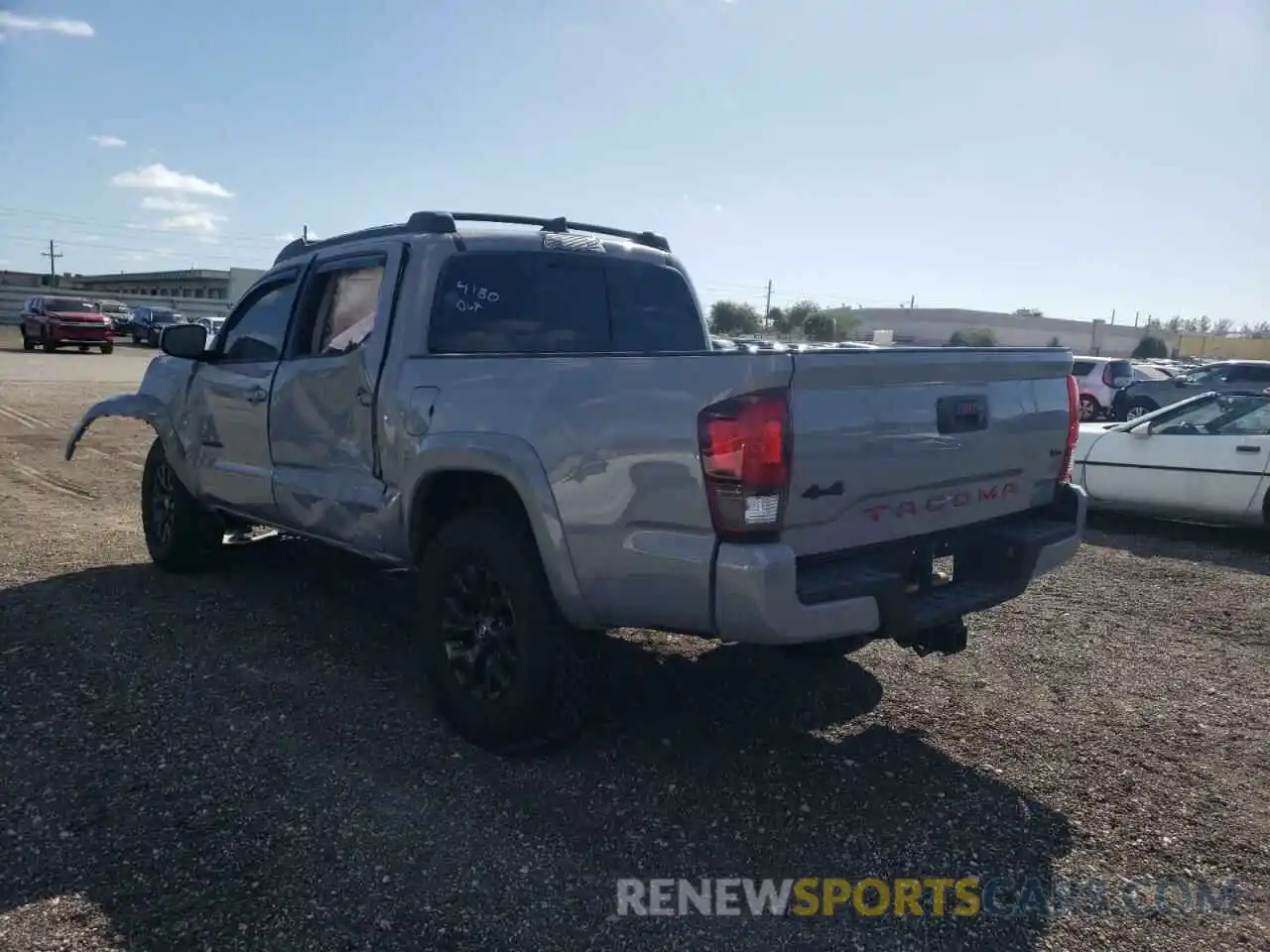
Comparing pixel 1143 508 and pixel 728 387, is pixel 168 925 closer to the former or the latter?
pixel 728 387

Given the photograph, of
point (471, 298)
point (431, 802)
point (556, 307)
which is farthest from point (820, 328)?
point (431, 802)

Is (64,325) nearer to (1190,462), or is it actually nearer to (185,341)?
(185,341)

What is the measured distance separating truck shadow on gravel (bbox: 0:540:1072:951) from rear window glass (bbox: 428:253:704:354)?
5.24 ft

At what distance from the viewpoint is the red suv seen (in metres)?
32.2

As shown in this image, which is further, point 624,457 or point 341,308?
point 341,308

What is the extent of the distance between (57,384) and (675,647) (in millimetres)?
18930

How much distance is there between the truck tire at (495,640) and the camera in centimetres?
375

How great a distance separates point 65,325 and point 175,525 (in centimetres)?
3010

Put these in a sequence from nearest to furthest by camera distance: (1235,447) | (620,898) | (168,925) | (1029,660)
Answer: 1. (168,925)
2. (620,898)
3. (1029,660)
4. (1235,447)

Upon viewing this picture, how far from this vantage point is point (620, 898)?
3.07 m

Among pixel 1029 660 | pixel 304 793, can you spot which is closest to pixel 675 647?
pixel 1029 660

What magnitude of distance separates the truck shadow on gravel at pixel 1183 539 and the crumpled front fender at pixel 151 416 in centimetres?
688

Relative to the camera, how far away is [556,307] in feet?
16.0

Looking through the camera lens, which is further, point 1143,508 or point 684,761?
point 1143,508
